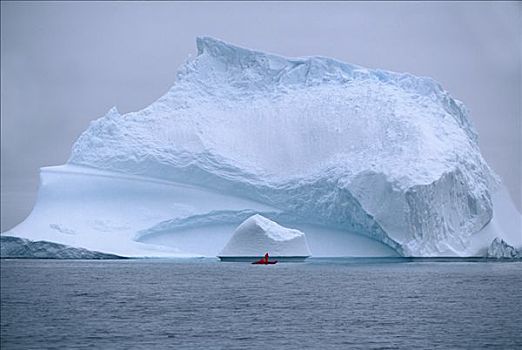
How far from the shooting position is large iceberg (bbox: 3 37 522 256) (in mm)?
39062

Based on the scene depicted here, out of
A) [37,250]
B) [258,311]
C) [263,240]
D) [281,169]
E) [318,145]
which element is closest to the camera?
[258,311]

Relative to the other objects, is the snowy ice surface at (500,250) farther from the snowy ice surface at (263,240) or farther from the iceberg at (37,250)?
the iceberg at (37,250)

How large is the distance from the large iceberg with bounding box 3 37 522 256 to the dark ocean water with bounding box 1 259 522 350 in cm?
770

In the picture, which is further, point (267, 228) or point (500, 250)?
point (500, 250)

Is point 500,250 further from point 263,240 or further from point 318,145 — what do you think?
point 263,240

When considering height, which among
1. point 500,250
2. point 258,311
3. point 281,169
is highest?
point 281,169

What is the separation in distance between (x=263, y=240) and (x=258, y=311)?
1741cm

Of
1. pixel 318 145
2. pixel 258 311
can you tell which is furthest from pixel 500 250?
pixel 258 311

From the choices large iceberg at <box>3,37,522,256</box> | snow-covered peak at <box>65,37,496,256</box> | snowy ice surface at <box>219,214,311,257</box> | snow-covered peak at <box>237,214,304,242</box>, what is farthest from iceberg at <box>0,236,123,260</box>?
snow-covered peak at <box>237,214,304,242</box>

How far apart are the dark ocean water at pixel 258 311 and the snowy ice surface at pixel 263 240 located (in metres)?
5.75

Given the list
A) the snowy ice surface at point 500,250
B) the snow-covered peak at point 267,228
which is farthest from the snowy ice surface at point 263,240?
the snowy ice surface at point 500,250

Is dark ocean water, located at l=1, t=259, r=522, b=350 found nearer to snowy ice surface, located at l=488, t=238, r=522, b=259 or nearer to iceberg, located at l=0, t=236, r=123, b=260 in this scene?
iceberg, located at l=0, t=236, r=123, b=260

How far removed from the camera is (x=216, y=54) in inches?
1844

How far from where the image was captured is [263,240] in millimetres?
37812
